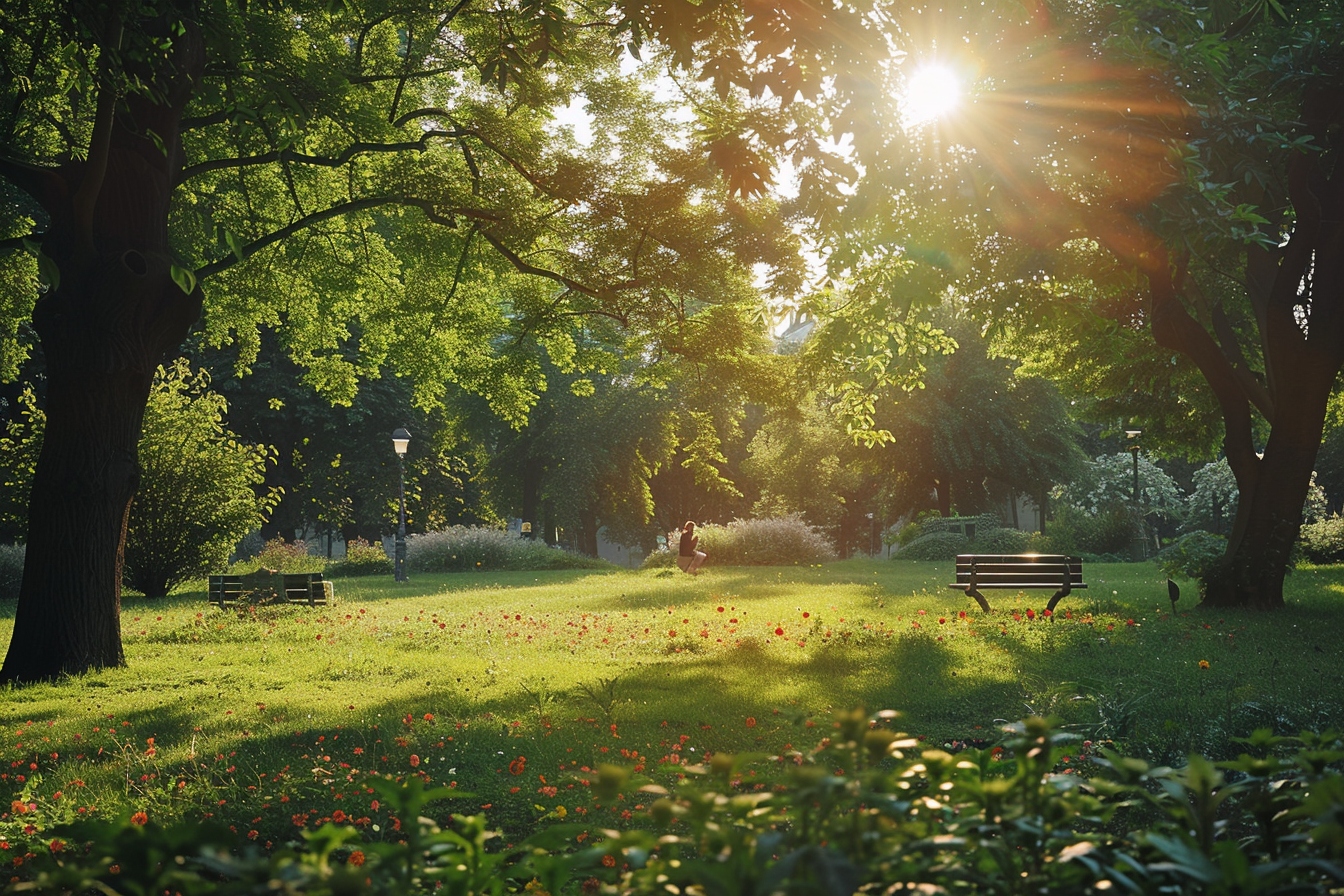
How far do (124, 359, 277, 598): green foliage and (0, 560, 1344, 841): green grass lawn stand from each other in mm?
4830

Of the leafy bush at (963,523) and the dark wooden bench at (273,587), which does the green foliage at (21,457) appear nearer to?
the dark wooden bench at (273,587)

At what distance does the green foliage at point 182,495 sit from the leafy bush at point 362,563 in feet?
28.5

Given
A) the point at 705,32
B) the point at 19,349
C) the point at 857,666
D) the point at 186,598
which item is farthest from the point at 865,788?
the point at 186,598

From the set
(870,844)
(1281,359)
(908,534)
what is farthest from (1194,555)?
(908,534)

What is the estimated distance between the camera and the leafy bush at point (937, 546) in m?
32.6

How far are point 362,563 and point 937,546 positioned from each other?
18440 mm

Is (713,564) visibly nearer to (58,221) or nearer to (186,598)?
(186,598)

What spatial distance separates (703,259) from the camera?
42.0 ft

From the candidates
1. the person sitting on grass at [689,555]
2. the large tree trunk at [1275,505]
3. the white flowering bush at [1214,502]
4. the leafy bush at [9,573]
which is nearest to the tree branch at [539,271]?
the large tree trunk at [1275,505]

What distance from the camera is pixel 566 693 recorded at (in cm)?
906

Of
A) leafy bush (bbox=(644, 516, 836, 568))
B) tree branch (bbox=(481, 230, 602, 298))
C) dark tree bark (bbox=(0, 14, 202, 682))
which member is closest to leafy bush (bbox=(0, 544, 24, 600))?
dark tree bark (bbox=(0, 14, 202, 682))

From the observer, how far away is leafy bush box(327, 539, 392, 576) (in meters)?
31.8

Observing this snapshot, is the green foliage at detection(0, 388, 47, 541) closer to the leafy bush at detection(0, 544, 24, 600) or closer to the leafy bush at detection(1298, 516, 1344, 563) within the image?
the leafy bush at detection(0, 544, 24, 600)

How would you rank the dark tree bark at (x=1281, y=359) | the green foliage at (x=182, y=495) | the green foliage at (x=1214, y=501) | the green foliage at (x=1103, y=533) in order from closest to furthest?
the dark tree bark at (x=1281, y=359), the green foliage at (x=182, y=495), the green foliage at (x=1103, y=533), the green foliage at (x=1214, y=501)
